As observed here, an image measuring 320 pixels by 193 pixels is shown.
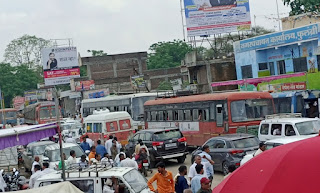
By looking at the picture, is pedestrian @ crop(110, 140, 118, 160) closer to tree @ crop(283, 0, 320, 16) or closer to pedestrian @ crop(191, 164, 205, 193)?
pedestrian @ crop(191, 164, 205, 193)

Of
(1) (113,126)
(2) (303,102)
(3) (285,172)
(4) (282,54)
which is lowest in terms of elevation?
(1) (113,126)

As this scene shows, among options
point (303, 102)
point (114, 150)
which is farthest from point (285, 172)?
point (303, 102)

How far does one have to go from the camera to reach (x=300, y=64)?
116 feet

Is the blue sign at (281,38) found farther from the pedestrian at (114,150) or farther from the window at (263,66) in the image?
the pedestrian at (114,150)

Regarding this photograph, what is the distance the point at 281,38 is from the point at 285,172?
3071 centimetres

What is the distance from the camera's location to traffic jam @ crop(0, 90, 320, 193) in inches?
492

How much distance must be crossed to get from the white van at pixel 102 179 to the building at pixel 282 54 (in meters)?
19.1

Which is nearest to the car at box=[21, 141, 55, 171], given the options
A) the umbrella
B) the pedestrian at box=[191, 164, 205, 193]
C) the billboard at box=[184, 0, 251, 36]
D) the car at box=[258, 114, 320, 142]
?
the car at box=[258, 114, 320, 142]

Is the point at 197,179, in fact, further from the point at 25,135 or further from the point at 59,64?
the point at 59,64

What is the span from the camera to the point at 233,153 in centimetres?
1894

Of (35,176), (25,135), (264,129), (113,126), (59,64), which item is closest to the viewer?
(25,135)

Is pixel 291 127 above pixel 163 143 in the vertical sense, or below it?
above

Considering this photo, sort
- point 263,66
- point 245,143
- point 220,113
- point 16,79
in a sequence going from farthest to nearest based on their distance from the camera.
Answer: point 16,79, point 263,66, point 220,113, point 245,143

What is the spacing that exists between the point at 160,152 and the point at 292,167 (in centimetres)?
1718
